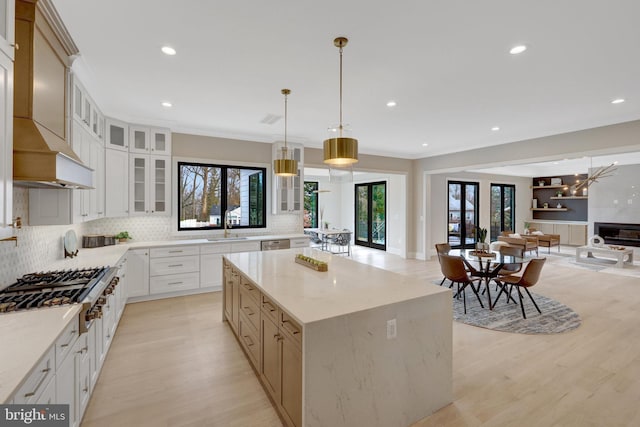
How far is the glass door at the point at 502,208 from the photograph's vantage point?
10.8 meters

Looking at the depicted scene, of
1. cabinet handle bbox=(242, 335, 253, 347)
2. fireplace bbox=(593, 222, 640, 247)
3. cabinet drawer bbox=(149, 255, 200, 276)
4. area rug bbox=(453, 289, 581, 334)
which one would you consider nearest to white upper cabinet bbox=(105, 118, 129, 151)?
cabinet drawer bbox=(149, 255, 200, 276)

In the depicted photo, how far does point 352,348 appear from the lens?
1785 mm

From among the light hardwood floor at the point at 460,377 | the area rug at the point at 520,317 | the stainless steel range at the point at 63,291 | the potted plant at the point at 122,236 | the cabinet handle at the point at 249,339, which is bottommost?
the light hardwood floor at the point at 460,377

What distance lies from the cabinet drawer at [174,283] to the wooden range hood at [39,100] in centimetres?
262

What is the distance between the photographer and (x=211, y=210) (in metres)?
5.63

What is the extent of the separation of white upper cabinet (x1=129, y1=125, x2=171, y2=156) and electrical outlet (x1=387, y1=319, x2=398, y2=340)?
469cm

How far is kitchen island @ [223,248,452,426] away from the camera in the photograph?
1.70 m

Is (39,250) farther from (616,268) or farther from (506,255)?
(616,268)

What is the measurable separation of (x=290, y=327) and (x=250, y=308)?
99 cm

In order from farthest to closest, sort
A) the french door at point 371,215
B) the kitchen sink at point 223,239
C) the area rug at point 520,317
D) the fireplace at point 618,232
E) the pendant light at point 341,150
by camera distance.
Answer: the french door at point 371,215, the fireplace at point 618,232, the kitchen sink at point 223,239, the area rug at point 520,317, the pendant light at point 341,150

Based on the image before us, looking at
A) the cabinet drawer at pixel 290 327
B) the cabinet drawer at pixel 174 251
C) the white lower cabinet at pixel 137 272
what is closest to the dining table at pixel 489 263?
the cabinet drawer at pixel 290 327

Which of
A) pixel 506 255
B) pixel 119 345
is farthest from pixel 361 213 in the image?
pixel 119 345

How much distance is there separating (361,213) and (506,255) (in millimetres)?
6045

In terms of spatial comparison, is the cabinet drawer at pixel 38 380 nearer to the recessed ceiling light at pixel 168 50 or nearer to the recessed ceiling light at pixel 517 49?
the recessed ceiling light at pixel 168 50
